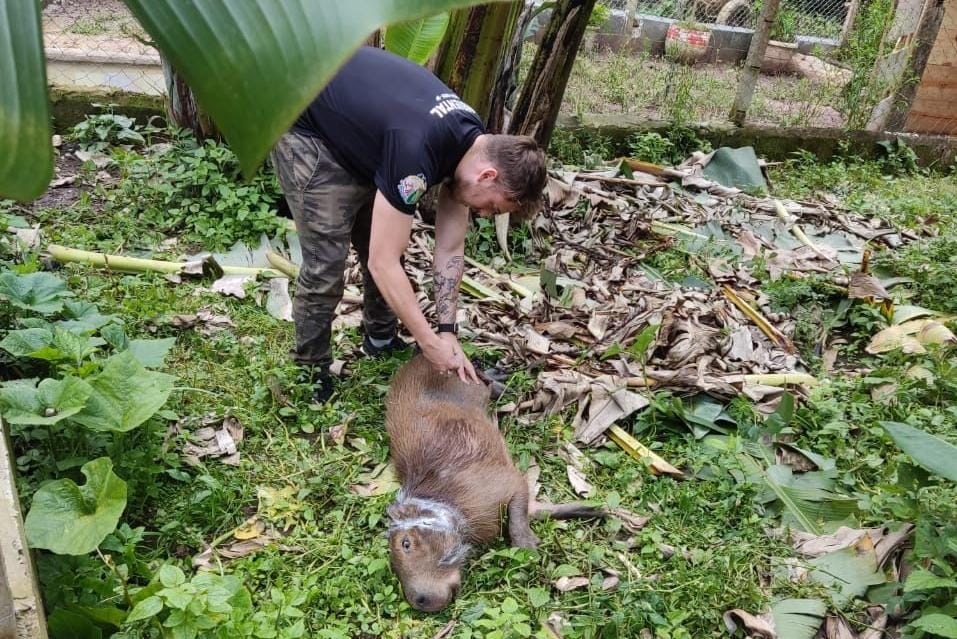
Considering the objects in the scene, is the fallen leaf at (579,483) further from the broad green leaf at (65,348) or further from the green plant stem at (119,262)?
the green plant stem at (119,262)

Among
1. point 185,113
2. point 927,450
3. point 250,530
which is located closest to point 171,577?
point 250,530

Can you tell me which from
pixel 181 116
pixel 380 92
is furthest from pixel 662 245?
pixel 181 116

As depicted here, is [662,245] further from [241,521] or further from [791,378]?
[241,521]

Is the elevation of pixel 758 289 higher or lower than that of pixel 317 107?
lower

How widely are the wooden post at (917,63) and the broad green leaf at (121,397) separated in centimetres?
809

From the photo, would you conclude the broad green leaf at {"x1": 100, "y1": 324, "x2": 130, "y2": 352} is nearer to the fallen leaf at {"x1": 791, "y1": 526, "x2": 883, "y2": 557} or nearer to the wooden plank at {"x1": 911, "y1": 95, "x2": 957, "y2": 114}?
the fallen leaf at {"x1": 791, "y1": 526, "x2": 883, "y2": 557}

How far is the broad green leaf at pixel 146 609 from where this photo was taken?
215cm

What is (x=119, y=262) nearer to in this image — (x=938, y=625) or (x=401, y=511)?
(x=401, y=511)

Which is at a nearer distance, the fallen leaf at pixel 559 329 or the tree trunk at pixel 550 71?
the fallen leaf at pixel 559 329

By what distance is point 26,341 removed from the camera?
9.78ft

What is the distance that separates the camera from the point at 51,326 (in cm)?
322

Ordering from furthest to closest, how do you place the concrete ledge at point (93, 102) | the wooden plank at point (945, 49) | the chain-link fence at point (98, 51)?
the wooden plank at point (945, 49)
the chain-link fence at point (98, 51)
the concrete ledge at point (93, 102)

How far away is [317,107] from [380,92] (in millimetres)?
327

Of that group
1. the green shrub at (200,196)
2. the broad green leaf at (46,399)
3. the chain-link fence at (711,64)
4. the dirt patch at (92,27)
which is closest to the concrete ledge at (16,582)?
the broad green leaf at (46,399)
